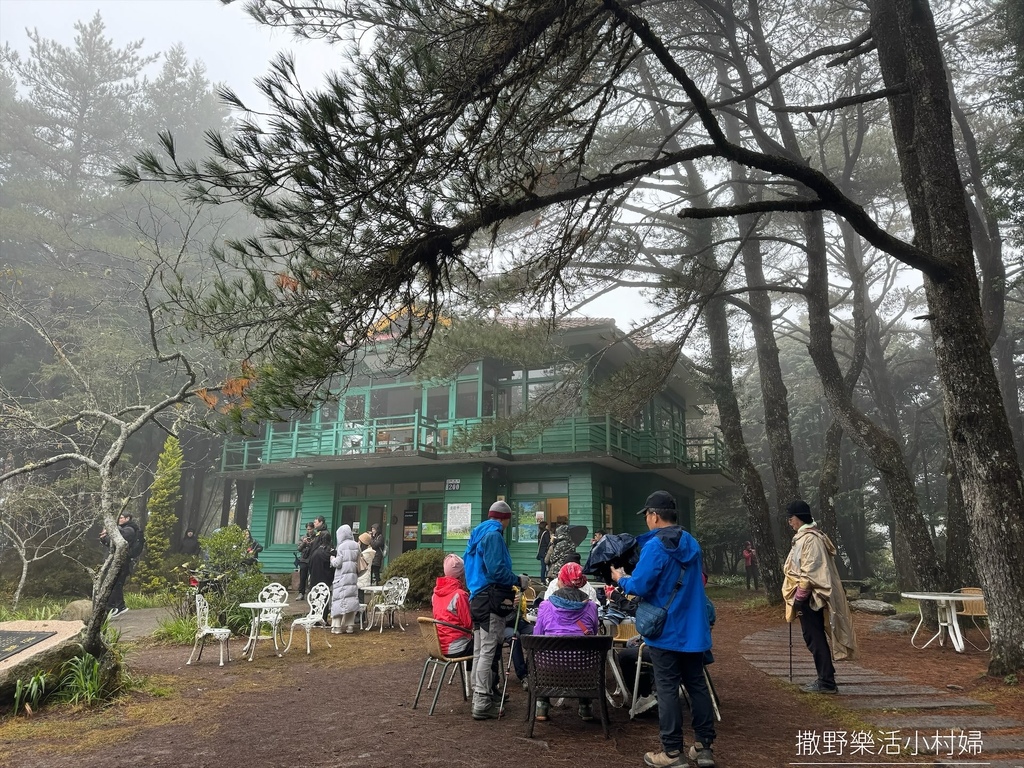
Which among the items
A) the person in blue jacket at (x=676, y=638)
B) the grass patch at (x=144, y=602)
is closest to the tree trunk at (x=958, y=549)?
the person in blue jacket at (x=676, y=638)

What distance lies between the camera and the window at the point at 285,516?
21.0 metres

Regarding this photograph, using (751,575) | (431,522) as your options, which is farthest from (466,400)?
(751,575)

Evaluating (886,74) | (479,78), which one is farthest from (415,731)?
(886,74)

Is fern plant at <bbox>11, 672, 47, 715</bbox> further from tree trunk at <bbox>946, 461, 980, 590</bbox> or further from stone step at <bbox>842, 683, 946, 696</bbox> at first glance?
tree trunk at <bbox>946, 461, 980, 590</bbox>

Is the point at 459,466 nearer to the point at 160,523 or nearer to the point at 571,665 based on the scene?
the point at 160,523

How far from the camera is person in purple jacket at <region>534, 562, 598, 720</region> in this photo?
188 inches

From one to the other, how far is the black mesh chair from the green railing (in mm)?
9509

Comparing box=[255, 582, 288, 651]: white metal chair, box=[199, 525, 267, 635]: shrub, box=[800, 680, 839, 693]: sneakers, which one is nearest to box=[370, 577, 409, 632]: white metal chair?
box=[255, 582, 288, 651]: white metal chair

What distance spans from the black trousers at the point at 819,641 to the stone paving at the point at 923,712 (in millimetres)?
186

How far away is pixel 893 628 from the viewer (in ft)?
33.2

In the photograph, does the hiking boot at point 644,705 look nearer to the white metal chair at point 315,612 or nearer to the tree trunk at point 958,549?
the white metal chair at point 315,612

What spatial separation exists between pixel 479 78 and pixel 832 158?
1677cm

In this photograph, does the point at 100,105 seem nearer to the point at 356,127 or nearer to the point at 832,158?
the point at 832,158

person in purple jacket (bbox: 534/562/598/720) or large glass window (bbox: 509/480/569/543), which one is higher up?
large glass window (bbox: 509/480/569/543)
